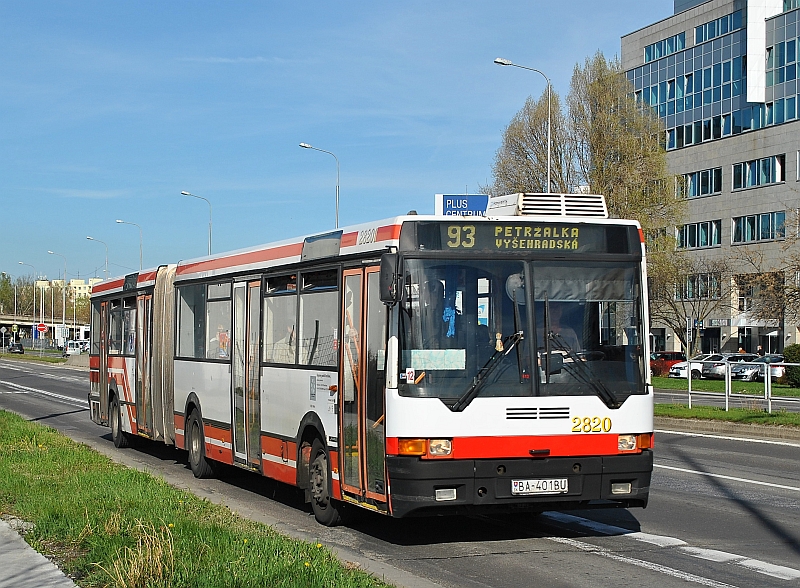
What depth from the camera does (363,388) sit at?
34.0 ft

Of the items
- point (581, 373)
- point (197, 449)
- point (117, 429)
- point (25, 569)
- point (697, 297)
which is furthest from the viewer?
point (697, 297)

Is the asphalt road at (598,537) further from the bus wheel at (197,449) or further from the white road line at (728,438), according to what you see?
the white road line at (728,438)

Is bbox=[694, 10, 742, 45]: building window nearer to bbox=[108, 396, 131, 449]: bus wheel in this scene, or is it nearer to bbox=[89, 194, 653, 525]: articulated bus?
bbox=[108, 396, 131, 449]: bus wheel

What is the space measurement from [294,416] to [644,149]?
147 ft

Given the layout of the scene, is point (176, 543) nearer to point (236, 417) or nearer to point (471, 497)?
point (471, 497)

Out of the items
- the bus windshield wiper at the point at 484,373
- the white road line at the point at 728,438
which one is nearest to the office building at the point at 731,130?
the white road line at the point at 728,438

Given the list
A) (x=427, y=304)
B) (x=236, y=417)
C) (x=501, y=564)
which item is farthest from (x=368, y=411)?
(x=236, y=417)

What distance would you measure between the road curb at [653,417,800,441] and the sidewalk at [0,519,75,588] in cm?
1441

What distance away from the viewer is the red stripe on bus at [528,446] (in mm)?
9531

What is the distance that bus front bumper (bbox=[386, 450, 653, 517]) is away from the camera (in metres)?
9.45

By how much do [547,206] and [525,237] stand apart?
58 cm

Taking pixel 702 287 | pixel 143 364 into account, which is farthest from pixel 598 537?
pixel 702 287

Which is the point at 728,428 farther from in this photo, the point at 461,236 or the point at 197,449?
the point at 461,236

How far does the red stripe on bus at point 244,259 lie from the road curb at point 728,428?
9590 millimetres
